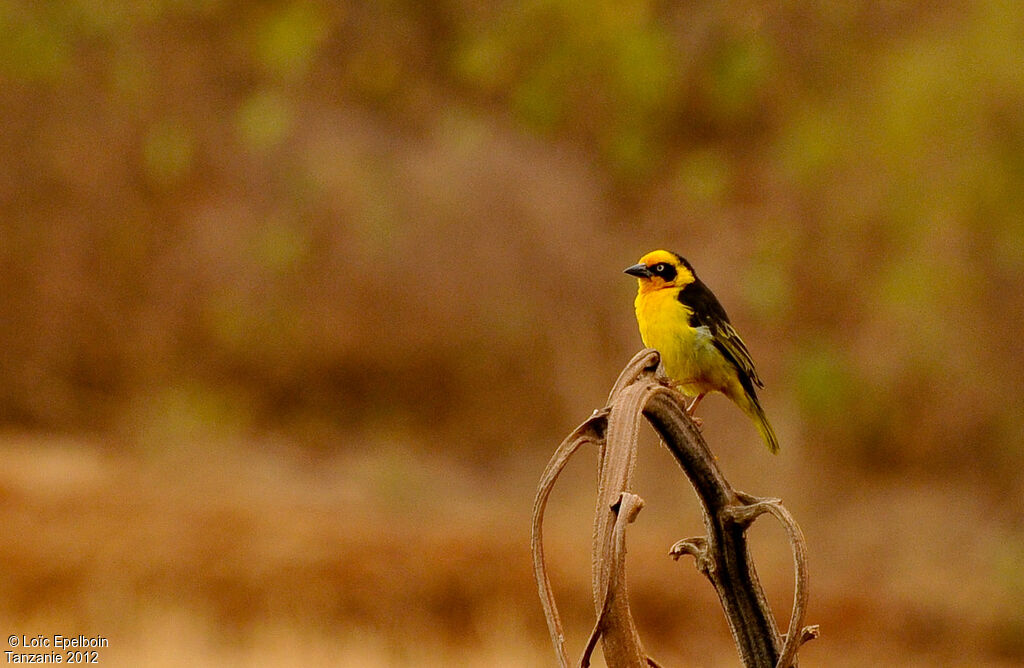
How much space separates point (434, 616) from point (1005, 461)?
3058 mm

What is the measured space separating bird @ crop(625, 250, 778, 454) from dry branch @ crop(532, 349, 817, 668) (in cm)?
113

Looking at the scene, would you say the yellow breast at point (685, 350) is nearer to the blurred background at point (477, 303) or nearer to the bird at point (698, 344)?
the bird at point (698, 344)

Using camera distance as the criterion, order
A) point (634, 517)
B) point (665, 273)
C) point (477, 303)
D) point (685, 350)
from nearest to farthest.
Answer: point (634, 517) → point (685, 350) → point (665, 273) → point (477, 303)

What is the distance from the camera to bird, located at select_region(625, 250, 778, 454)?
6.98ft

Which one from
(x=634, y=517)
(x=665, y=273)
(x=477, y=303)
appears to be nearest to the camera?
(x=634, y=517)

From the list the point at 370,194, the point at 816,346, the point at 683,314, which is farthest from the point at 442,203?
the point at 683,314

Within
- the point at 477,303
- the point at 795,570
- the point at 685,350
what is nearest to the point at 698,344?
the point at 685,350

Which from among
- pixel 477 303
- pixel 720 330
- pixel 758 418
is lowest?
pixel 758 418

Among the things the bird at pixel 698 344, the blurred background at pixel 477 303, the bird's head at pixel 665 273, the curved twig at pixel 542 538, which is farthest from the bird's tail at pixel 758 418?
the blurred background at pixel 477 303

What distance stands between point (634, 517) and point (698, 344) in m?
1.39

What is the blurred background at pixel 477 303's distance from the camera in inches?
217

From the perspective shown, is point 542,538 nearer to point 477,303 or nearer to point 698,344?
point 698,344

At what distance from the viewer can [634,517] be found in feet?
2.53

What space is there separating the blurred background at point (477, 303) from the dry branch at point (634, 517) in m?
4.22
